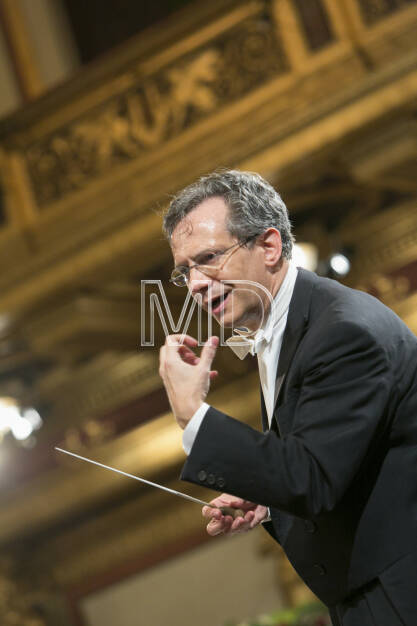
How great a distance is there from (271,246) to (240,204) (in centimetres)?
10

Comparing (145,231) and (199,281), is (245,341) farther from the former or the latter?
(145,231)

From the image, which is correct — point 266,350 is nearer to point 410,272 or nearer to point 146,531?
point 410,272

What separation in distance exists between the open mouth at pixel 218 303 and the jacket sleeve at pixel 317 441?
27 centimetres

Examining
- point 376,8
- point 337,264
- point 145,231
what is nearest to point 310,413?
point 337,264

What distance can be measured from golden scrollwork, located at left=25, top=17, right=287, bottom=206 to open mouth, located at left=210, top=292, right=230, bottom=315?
3.21m

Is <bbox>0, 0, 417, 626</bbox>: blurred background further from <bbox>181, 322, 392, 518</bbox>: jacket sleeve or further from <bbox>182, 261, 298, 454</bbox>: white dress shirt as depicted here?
<bbox>181, 322, 392, 518</bbox>: jacket sleeve

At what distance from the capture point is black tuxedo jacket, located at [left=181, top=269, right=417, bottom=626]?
4.59ft

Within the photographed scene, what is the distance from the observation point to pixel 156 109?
488 centimetres

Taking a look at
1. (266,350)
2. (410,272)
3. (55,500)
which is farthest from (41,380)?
(266,350)

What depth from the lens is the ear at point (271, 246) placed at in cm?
174

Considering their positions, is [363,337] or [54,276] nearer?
[363,337]

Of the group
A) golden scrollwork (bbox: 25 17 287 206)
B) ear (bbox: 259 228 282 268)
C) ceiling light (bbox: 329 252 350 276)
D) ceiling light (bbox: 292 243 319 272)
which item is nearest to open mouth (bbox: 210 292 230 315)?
ear (bbox: 259 228 282 268)

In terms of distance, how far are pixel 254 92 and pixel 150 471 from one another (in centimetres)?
243

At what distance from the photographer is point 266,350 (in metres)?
1.71
